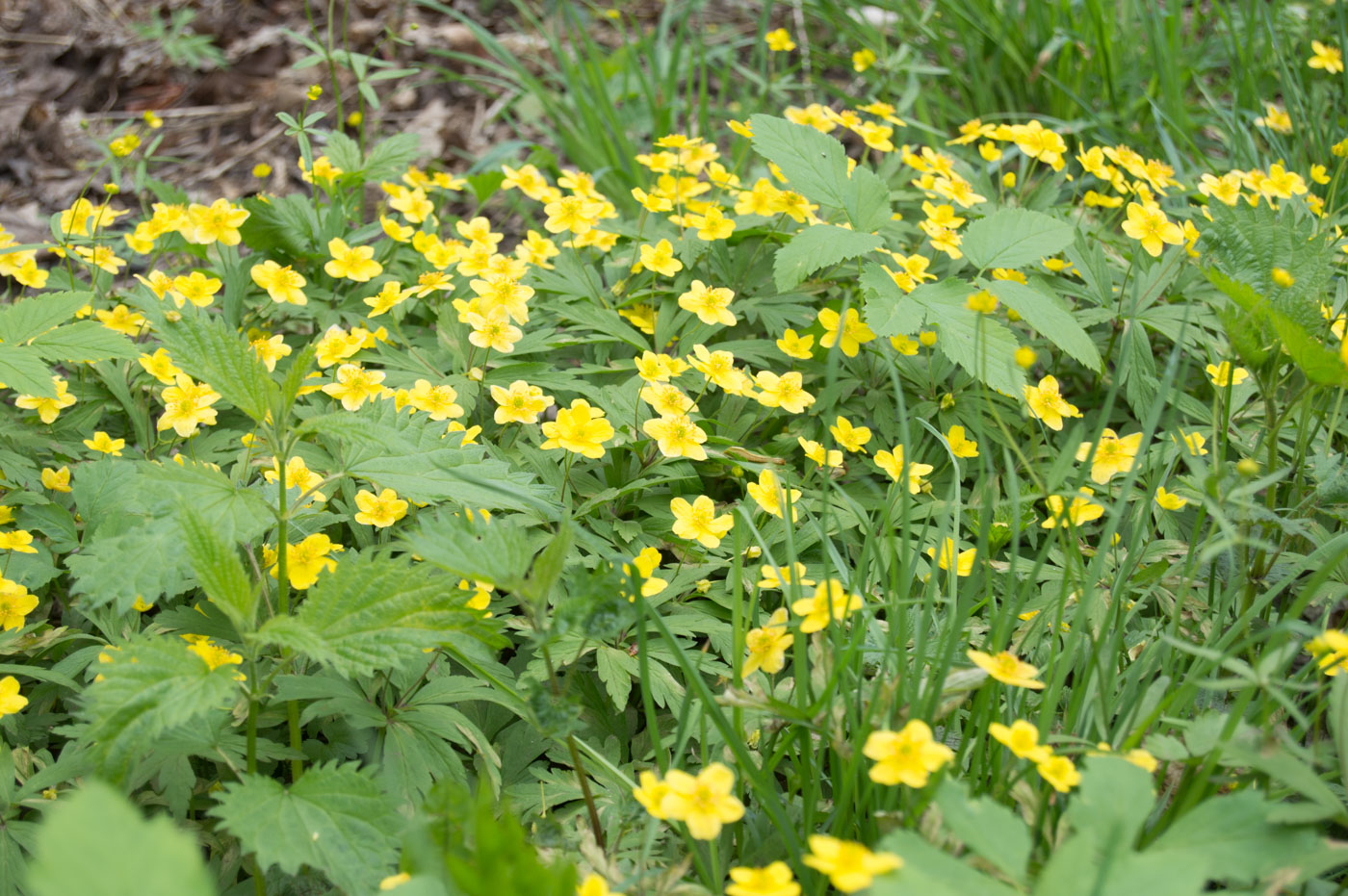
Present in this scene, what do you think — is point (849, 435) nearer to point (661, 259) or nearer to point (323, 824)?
point (661, 259)

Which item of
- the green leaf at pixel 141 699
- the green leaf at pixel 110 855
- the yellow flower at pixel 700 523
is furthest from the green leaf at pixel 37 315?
the green leaf at pixel 110 855

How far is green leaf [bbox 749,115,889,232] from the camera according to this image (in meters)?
2.28

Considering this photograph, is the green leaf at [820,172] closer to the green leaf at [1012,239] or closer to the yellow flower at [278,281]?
the green leaf at [1012,239]

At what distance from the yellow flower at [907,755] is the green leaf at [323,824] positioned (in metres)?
0.68

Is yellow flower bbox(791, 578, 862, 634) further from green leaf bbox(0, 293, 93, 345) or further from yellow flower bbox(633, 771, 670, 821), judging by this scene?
green leaf bbox(0, 293, 93, 345)

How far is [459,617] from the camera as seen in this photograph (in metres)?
1.43

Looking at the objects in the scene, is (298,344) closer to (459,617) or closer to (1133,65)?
(459,617)

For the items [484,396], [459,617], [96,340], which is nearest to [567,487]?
[484,396]

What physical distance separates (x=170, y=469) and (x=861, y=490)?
4.79 feet

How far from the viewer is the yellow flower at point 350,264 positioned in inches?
97.5

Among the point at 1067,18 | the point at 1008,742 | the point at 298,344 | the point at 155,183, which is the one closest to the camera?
the point at 1008,742

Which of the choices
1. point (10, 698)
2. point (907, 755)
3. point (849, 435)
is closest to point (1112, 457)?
point (849, 435)

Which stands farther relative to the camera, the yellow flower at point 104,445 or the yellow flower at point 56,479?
the yellow flower at point 104,445

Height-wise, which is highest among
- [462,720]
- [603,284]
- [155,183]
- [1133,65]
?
[1133,65]
